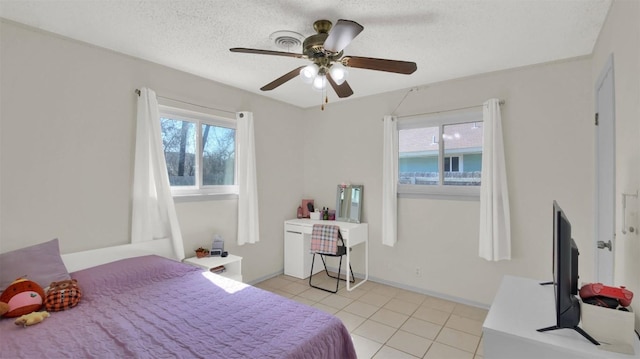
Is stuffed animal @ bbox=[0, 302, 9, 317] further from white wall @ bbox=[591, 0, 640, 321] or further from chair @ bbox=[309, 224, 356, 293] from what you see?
white wall @ bbox=[591, 0, 640, 321]

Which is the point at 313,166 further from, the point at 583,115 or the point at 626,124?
the point at 626,124

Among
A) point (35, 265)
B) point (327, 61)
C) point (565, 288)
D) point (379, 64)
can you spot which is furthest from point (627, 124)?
point (35, 265)

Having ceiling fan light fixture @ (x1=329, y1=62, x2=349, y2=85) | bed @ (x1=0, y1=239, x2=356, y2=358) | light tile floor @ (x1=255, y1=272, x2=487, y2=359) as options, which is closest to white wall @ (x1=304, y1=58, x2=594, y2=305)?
light tile floor @ (x1=255, y1=272, x2=487, y2=359)

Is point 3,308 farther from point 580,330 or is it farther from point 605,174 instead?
point 605,174

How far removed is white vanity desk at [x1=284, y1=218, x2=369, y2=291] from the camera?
373cm

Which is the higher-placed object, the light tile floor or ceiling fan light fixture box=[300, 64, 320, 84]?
ceiling fan light fixture box=[300, 64, 320, 84]

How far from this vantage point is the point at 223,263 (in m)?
2.83

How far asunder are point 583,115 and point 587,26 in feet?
2.73

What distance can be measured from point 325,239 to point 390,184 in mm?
1014

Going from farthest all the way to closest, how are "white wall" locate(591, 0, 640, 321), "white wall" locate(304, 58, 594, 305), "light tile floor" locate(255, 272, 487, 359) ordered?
"white wall" locate(304, 58, 594, 305), "light tile floor" locate(255, 272, 487, 359), "white wall" locate(591, 0, 640, 321)

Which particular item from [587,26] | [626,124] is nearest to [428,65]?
[587,26]

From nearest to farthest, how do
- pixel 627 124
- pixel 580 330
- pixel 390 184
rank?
pixel 580 330 → pixel 627 124 → pixel 390 184

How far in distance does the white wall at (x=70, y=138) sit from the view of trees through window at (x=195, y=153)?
284 mm

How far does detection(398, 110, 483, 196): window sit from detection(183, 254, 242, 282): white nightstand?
209 centimetres
